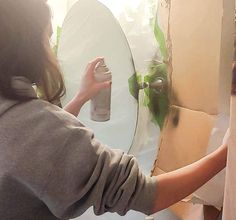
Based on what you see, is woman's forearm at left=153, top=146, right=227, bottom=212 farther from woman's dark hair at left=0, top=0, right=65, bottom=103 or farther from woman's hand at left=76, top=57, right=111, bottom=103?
woman's hand at left=76, top=57, right=111, bottom=103

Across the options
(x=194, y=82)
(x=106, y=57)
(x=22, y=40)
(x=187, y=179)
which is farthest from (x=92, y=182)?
(x=106, y=57)

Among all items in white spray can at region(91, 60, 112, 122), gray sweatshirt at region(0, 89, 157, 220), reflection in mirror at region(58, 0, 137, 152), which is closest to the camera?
gray sweatshirt at region(0, 89, 157, 220)

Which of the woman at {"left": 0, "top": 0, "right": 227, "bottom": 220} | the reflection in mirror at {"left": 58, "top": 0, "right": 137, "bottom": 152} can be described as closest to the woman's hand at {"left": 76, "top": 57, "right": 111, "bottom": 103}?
the reflection in mirror at {"left": 58, "top": 0, "right": 137, "bottom": 152}

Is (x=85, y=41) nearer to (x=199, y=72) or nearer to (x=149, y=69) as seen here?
(x=149, y=69)

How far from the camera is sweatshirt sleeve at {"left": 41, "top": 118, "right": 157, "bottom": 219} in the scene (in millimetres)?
658

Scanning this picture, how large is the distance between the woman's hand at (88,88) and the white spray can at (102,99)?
0.4 inches

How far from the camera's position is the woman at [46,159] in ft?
2.16

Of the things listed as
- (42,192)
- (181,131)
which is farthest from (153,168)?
(42,192)

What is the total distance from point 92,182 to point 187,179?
7.1 inches

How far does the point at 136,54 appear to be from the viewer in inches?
46.3

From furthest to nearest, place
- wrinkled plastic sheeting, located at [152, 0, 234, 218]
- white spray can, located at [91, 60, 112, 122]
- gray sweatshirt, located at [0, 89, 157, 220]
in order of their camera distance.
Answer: white spray can, located at [91, 60, 112, 122], wrinkled plastic sheeting, located at [152, 0, 234, 218], gray sweatshirt, located at [0, 89, 157, 220]

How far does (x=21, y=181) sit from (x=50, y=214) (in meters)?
0.12

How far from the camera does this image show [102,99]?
1085mm

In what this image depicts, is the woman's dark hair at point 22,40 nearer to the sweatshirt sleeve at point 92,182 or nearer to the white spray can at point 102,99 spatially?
the sweatshirt sleeve at point 92,182
